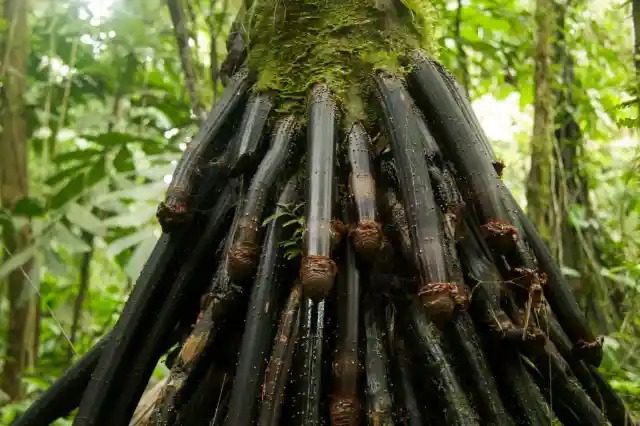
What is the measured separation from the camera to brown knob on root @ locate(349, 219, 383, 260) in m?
1.03

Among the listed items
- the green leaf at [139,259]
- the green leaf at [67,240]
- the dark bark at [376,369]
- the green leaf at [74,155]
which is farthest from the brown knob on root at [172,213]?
the green leaf at [74,155]

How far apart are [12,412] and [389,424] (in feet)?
6.08

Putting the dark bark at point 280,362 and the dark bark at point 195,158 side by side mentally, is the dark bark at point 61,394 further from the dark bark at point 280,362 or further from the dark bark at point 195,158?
the dark bark at point 280,362

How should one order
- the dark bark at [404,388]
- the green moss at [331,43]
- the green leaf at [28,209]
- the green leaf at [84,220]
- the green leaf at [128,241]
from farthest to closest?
the green leaf at [28,209], the green leaf at [84,220], the green leaf at [128,241], the green moss at [331,43], the dark bark at [404,388]

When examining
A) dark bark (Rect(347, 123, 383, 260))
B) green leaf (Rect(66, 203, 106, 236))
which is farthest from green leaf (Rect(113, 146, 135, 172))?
dark bark (Rect(347, 123, 383, 260))

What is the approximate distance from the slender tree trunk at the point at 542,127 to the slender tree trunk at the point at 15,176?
207 centimetres

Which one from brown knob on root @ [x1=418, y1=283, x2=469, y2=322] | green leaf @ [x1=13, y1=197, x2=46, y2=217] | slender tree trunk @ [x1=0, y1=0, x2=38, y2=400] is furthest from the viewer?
slender tree trunk @ [x1=0, y1=0, x2=38, y2=400]

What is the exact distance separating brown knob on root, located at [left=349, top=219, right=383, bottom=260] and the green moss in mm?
361

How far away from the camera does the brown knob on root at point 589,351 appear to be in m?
1.20

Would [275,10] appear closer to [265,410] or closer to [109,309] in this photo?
[265,410]

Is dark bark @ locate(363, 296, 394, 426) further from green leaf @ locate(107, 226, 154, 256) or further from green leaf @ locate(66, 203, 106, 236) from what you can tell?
→ green leaf @ locate(66, 203, 106, 236)

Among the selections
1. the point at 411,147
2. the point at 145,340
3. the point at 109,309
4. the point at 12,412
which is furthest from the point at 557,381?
the point at 109,309

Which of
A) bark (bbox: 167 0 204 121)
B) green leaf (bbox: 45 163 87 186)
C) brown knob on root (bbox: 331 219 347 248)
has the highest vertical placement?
bark (bbox: 167 0 204 121)

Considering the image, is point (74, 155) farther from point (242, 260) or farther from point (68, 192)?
point (242, 260)
